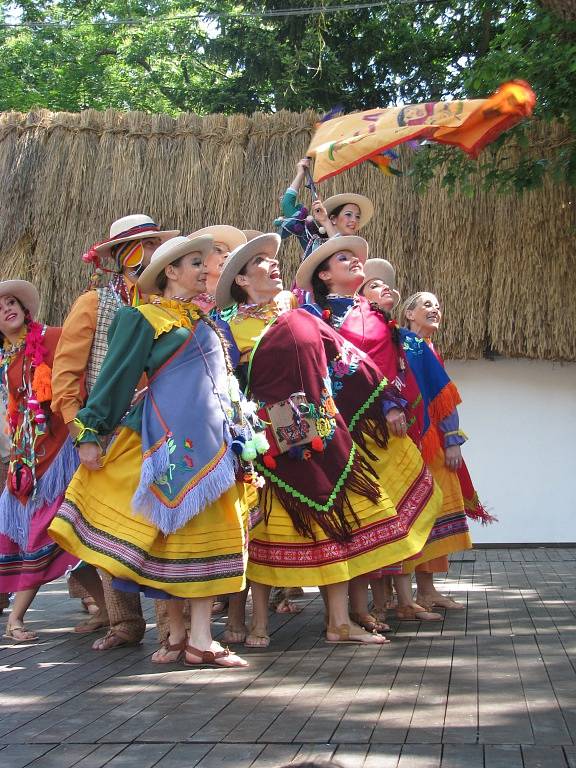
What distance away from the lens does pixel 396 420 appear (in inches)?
245

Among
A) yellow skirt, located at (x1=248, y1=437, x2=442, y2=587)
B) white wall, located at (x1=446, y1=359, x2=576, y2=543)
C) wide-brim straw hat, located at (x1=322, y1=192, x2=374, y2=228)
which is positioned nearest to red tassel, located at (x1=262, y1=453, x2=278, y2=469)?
yellow skirt, located at (x1=248, y1=437, x2=442, y2=587)

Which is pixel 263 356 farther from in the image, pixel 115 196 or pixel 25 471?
pixel 115 196

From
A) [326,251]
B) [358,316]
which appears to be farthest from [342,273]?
[358,316]

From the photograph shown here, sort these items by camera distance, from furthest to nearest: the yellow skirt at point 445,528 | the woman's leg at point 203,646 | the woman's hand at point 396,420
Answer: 1. the yellow skirt at point 445,528
2. the woman's hand at point 396,420
3. the woman's leg at point 203,646

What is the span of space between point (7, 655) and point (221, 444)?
161 cm

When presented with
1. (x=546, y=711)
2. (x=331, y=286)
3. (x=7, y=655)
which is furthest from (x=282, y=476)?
(x=546, y=711)

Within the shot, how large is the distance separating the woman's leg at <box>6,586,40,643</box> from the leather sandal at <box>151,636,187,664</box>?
44.8 inches

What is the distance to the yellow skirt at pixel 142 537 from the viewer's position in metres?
5.15

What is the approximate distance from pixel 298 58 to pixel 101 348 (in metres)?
11.0

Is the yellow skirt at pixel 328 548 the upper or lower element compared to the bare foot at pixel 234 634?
upper

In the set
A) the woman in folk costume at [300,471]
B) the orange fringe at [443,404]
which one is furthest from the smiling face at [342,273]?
the orange fringe at [443,404]

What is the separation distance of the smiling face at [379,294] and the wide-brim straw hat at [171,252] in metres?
1.93

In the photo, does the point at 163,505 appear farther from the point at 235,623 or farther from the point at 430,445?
the point at 430,445

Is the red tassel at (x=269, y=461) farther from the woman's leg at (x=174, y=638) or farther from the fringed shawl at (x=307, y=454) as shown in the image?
the woman's leg at (x=174, y=638)
